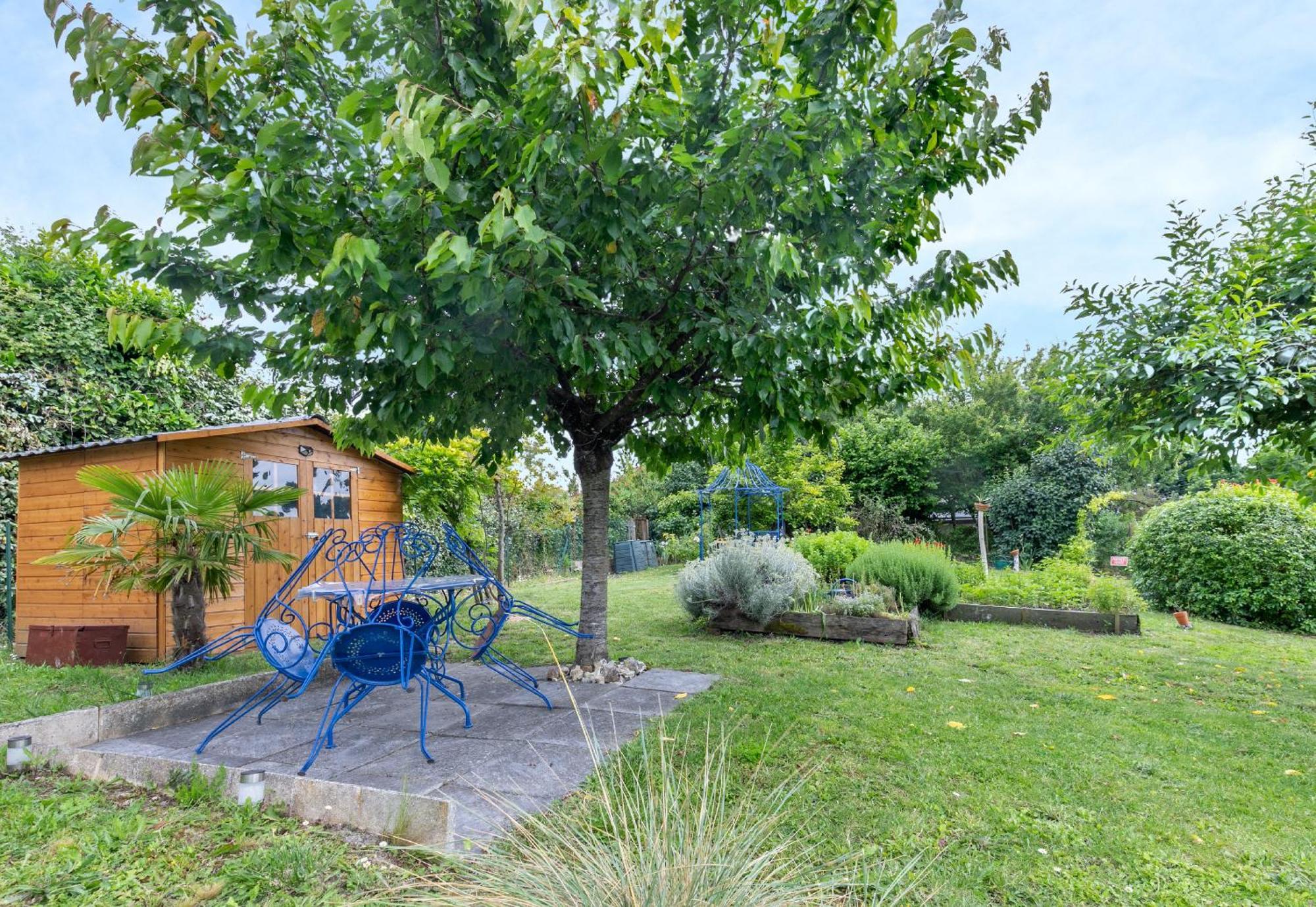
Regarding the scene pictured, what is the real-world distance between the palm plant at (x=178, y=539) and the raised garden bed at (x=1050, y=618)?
731cm

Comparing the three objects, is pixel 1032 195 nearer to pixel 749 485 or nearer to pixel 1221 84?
pixel 1221 84

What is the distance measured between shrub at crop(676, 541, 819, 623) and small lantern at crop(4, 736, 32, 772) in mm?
5097

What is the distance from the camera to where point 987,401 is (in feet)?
59.1

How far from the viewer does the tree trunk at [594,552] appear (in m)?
4.93

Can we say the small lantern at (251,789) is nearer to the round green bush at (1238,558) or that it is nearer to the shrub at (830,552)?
the shrub at (830,552)

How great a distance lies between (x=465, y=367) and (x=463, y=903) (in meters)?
3.23

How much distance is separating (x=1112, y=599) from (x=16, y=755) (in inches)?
351

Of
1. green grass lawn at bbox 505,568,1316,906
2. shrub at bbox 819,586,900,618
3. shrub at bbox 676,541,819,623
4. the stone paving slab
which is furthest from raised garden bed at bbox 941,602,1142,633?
the stone paving slab

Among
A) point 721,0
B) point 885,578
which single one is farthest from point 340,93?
point 885,578

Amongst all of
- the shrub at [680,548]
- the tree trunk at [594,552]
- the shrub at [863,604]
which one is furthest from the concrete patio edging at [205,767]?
the shrub at [680,548]

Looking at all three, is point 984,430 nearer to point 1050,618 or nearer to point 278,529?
point 1050,618

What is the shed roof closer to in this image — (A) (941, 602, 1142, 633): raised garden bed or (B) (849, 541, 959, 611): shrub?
(B) (849, 541, 959, 611): shrub

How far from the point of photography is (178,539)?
4.86 meters

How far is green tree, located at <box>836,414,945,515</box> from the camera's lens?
16359 mm
